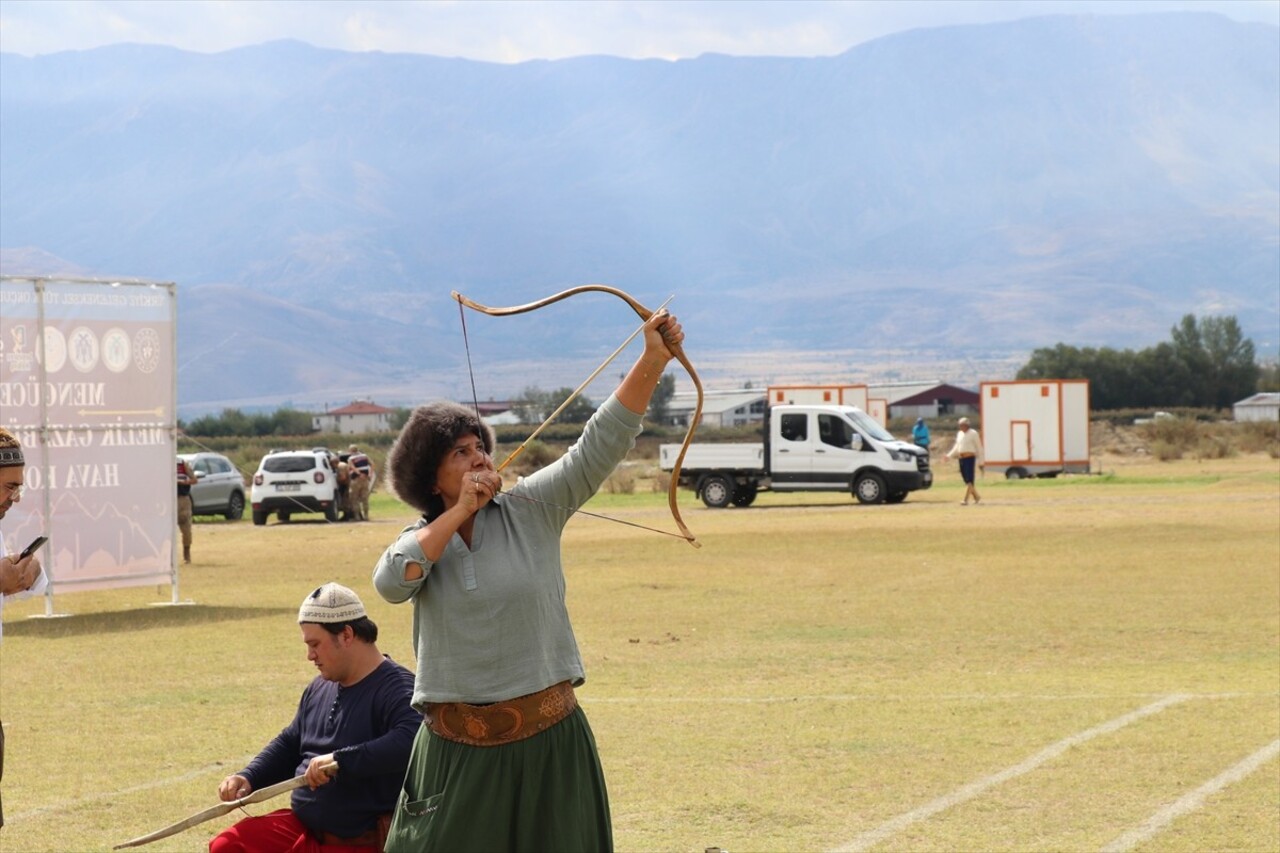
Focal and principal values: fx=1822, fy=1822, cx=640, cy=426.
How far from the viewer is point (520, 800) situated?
14.5ft

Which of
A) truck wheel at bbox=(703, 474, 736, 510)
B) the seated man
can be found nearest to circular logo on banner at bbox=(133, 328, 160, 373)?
the seated man

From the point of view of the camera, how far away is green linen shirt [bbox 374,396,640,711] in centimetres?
443

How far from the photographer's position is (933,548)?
24.3m

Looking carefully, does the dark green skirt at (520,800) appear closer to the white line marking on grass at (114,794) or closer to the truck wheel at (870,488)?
the white line marking on grass at (114,794)

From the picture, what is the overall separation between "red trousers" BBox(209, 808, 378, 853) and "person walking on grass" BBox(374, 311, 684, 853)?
110 cm

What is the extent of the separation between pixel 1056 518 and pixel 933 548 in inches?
222

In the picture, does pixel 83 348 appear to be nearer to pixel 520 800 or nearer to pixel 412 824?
pixel 412 824

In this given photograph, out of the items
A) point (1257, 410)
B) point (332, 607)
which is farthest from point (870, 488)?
point (1257, 410)

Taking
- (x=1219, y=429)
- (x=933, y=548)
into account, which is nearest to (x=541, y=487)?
(x=933, y=548)

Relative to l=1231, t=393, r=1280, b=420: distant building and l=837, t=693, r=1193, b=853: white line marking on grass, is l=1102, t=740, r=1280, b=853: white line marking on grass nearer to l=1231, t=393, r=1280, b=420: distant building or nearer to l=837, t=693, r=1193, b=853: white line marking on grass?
l=837, t=693, r=1193, b=853: white line marking on grass

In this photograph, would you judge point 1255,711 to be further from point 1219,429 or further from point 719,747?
point 1219,429

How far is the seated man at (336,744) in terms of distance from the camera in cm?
557

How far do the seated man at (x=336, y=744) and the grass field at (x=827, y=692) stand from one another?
2304 millimetres

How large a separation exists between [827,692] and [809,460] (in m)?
25.7
